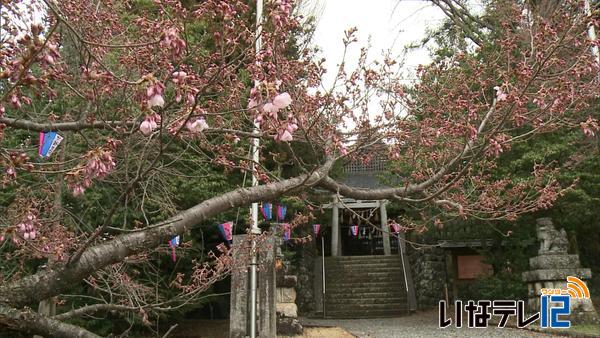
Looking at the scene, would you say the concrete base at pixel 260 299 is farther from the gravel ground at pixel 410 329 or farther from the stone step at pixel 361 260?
the stone step at pixel 361 260

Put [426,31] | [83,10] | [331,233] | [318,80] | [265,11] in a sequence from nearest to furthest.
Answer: [265,11] < [83,10] < [318,80] < [426,31] < [331,233]

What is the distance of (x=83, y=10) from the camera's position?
4402mm

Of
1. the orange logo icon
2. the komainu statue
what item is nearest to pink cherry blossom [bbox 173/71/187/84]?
the orange logo icon

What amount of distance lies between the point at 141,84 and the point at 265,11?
3.41ft

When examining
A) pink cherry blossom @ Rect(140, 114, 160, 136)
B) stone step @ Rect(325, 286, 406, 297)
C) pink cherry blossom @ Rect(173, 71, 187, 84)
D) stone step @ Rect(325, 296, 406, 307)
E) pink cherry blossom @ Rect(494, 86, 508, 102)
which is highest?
pink cherry blossom @ Rect(494, 86, 508, 102)

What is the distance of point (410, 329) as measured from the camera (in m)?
12.1

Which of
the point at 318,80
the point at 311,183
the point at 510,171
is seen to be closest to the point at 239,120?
the point at 318,80

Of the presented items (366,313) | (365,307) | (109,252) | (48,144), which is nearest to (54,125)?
(109,252)

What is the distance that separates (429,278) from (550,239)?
6715 millimetres

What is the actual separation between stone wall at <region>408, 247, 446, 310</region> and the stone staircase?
27.9 inches

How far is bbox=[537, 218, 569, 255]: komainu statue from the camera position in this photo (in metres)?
11.0

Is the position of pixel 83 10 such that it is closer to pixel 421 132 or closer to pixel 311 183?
pixel 311 183

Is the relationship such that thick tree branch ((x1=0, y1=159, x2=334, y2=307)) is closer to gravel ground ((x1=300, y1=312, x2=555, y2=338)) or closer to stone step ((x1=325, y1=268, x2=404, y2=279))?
gravel ground ((x1=300, y1=312, x2=555, y2=338))

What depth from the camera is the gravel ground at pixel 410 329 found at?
35.0 ft
